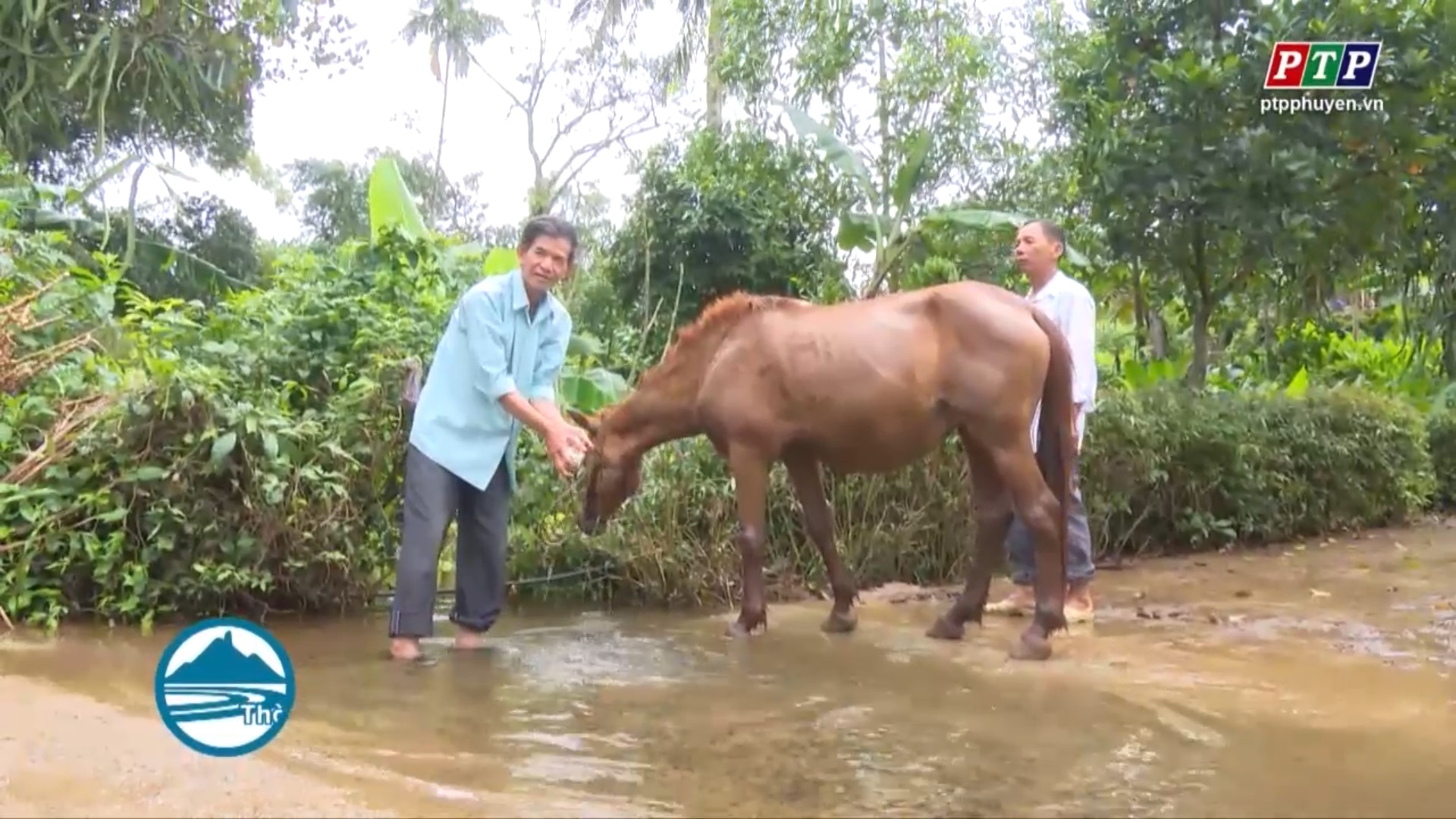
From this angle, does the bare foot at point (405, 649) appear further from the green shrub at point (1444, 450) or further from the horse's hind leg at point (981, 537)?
the green shrub at point (1444, 450)

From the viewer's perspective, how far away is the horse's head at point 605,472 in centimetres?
525

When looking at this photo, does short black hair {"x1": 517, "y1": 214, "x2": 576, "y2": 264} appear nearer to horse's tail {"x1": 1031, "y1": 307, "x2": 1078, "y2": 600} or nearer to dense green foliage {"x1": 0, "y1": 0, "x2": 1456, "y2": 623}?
dense green foliage {"x1": 0, "y1": 0, "x2": 1456, "y2": 623}

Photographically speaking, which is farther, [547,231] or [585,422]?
[585,422]

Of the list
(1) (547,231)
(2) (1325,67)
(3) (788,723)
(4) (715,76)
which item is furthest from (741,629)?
(4) (715,76)

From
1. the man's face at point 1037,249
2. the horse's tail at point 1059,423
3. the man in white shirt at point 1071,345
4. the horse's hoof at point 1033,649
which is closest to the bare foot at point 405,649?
the horse's hoof at point 1033,649

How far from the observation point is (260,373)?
5582 millimetres

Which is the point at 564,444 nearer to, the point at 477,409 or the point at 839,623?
the point at 477,409

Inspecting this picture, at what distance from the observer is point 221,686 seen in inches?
108

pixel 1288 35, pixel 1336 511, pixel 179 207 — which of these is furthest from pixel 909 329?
pixel 179 207

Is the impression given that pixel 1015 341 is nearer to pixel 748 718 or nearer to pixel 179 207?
pixel 748 718

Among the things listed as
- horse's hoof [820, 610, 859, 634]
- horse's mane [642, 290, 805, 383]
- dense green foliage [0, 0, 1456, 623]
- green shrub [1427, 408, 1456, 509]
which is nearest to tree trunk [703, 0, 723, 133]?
dense green foliage [0, 0, 1456, 623]

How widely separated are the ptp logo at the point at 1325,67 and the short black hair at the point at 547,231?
525cm

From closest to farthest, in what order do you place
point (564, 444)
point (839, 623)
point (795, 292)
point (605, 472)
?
point (564, 444) < point (839, 623) < point (605, 472) < point (795, 292)

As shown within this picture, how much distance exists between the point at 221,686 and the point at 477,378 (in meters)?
1.92
